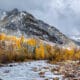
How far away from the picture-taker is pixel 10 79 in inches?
2318

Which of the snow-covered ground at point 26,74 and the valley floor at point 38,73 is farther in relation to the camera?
the snow-covered ground at point 26,74

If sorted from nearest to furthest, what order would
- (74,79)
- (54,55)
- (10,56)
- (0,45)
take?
(74,79), (10,56), (0,45), (54,55)

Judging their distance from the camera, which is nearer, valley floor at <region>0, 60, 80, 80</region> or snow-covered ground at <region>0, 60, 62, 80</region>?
valley floor at <region>0, 60, 80, 80</region>

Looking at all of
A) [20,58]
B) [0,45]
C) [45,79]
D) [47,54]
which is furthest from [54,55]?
[45,79]

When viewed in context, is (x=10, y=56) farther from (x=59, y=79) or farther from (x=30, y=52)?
(x=59, y=79)

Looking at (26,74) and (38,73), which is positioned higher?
(38,73)

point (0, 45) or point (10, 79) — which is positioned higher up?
point (0, 45)

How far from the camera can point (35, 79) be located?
2309 inches

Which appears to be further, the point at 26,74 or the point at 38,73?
the point at 38,73

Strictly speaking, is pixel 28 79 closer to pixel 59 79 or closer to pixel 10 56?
pixel 59 79

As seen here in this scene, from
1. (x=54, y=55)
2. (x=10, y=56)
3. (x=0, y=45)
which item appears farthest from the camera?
Answer: (x=54, y=55)

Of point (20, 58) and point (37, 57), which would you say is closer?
point (20, 58)

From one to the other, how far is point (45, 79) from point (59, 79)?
3.04 meters

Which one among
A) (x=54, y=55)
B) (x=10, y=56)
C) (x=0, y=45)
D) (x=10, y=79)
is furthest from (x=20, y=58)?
(x=10, y=79)
